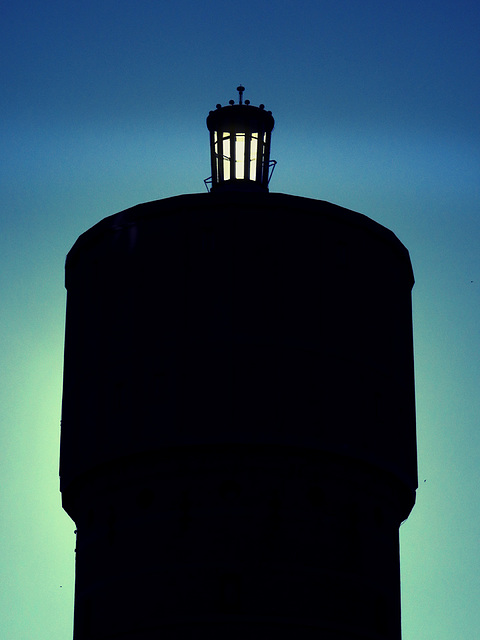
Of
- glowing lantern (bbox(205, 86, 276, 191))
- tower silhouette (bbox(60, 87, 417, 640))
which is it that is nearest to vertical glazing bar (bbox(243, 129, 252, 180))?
glowing lantern (bbox(205, 86, 276, 191))

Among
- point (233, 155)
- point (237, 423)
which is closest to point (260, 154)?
point (233, 155)

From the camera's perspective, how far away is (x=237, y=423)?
119 ft

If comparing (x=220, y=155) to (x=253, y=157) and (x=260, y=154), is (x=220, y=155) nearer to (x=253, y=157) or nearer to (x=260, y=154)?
(x=253, y=157)

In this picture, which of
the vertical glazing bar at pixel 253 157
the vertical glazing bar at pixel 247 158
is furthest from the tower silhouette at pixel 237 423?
the vertical glazing bar at pixel 253 157

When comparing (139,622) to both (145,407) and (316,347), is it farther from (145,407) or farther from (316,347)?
(316,347)

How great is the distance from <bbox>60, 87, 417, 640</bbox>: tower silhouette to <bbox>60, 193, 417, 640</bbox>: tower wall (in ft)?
0.16

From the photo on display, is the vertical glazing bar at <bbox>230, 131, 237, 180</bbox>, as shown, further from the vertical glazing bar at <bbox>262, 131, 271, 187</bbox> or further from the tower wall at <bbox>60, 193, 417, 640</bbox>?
the tower wall at <bbox>60, 193, 417, 640</bbox>

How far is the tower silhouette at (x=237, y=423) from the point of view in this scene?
35.7 m

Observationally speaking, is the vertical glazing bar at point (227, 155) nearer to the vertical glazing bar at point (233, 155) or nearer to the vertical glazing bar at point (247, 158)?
the vertical glazing bar at point (233, 155)

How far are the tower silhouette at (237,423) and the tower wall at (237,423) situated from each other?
0.16ft

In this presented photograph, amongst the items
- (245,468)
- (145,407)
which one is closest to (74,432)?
(145,407)

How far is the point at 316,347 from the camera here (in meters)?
37.5

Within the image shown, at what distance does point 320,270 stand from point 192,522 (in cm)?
731

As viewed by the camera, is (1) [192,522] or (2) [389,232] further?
(2) [389,232]
